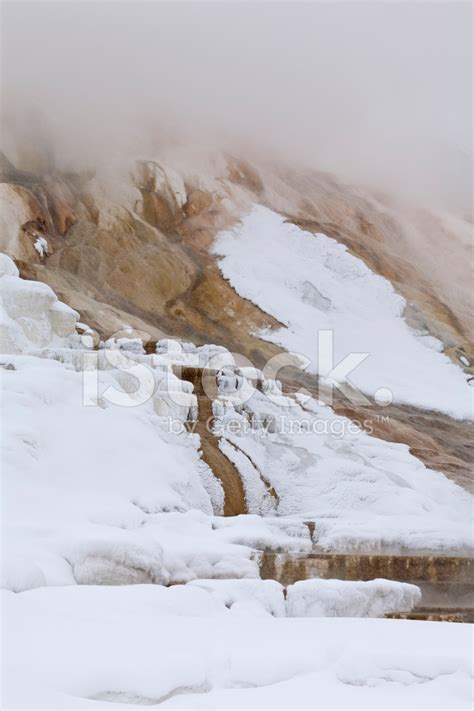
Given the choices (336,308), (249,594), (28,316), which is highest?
(249,594)

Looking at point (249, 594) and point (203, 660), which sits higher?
point (203, 660)

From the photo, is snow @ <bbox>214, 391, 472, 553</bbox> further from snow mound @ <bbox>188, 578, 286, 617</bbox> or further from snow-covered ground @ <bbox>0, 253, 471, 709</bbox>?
snow mound @ <bbox>188, 578, 286, 617</bbox>

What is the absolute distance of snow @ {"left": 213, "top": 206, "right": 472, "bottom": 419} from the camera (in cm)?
2312

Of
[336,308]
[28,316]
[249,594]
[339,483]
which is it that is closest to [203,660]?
[249,594]

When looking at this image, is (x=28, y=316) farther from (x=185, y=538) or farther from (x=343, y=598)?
(x=343, y=598)

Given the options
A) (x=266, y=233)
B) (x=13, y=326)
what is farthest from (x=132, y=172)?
(x=13, y=326)

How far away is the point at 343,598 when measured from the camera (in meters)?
6.84

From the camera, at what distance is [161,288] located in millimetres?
27953

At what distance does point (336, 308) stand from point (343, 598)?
20.9 m

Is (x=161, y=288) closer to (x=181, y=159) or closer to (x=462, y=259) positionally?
(x=181, y=159)

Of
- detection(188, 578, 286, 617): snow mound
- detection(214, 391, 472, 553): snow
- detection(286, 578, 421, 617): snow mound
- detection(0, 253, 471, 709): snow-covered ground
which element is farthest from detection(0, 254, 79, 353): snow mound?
detection(286, 578, 421, 617): snow mound

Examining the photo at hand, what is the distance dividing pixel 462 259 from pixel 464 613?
30144mm

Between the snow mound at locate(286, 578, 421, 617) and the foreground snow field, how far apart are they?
139 cm

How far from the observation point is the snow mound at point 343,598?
6645 millimetres
